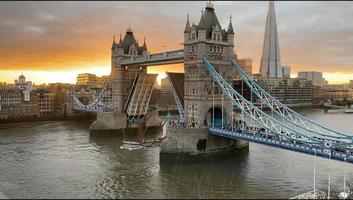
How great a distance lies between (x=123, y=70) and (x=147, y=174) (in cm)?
3741

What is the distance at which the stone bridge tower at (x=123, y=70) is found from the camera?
7169 centimetres

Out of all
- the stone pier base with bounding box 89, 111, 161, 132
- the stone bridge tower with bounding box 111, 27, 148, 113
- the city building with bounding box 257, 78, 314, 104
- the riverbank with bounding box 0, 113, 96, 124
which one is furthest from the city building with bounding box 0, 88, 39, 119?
the city building with bounding box 257, 78, 314, 104

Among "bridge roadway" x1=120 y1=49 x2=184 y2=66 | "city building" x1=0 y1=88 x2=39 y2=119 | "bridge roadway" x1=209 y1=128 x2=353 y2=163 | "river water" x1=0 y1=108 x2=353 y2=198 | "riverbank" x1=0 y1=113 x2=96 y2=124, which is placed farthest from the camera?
"city building" x1=0 y1=88 x2=39 y2=119

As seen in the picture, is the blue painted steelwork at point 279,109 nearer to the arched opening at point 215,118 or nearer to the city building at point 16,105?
the arched opening at point 215,118

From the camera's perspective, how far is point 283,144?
35.3m

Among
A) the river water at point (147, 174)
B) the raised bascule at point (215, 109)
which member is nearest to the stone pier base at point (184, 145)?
the raised bascule at point (215, 109)

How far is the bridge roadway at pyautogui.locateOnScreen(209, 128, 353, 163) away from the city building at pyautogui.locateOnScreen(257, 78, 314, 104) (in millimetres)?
119186

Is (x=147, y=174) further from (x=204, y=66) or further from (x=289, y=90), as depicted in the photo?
(x=289, y=90)

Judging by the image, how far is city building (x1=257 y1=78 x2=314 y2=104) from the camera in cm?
16475

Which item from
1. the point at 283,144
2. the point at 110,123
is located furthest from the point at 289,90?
the point at 283,144

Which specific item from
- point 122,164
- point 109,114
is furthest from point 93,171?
point 109,114

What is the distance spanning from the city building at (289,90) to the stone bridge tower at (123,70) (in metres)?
94.1

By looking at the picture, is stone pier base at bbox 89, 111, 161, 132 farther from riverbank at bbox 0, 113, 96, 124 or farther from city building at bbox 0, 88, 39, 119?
city building at bbox 0, 88, 39, 119

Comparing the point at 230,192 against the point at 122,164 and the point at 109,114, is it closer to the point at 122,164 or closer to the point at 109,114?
the point at 122,164
